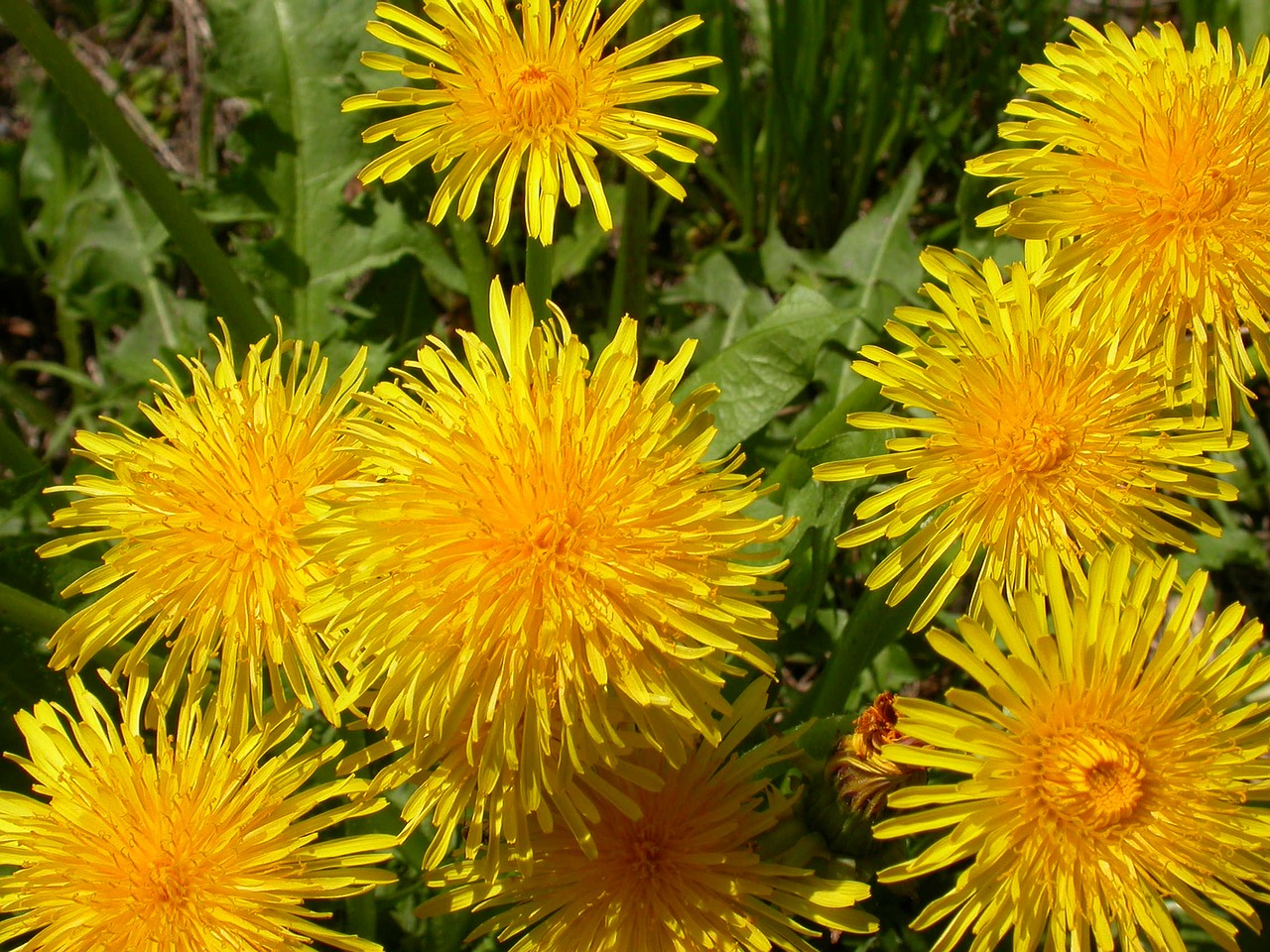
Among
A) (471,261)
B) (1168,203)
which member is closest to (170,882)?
(471,261)

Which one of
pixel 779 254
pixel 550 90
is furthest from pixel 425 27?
pixel 779 254

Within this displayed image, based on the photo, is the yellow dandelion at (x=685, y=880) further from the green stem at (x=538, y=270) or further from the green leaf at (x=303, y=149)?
the green leaf at (x=303, y=149)

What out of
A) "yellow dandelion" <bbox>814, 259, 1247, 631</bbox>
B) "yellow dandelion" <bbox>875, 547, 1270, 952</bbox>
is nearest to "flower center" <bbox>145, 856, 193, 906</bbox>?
"yellow dandelion" <bbox>875, 547, 1270, 952</bbox>

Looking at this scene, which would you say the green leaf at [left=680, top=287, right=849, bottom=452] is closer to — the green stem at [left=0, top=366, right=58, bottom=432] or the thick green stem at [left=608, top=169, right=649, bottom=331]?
the thick green stem at [left=608, top=169, right=649, bottom=331]

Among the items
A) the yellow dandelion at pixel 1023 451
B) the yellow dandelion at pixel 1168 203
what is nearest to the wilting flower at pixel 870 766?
the yellow dandelion at pixel 1023 451

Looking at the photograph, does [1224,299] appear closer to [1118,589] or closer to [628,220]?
[1118,589]
